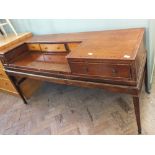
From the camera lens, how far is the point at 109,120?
180cm

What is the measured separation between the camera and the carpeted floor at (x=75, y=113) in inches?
68.3

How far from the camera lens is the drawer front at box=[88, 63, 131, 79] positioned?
1244 mm

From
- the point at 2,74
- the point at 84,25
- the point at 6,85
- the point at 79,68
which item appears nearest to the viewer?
the point at 79,68

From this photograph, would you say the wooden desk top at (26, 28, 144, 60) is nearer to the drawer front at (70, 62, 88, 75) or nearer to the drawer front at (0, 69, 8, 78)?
the drawer front at (70, 62, 88, 75)

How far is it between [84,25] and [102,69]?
0.81 m

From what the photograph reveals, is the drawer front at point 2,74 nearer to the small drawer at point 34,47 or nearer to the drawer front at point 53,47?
the small drawer at point 34,47

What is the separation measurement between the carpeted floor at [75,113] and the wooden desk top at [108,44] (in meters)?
0.79

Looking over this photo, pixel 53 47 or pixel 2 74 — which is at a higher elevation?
pixel 53 47

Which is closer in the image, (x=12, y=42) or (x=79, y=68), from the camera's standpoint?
(x=79, y=68)

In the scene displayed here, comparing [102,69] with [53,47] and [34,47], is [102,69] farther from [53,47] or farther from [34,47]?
[34,47]

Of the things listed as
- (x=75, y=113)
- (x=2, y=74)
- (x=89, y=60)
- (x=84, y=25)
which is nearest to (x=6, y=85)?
(x=2, y=74)

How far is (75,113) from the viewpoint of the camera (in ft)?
6.61

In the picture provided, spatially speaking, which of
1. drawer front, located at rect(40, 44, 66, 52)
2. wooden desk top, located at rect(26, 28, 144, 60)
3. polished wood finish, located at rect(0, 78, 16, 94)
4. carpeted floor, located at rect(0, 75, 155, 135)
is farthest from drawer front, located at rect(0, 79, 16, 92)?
wooden desk top, located at rect(26, 28, 144, 60)
